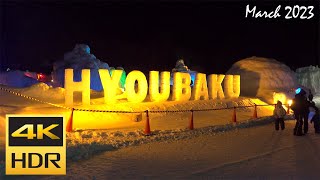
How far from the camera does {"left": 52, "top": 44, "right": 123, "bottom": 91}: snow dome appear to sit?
1438 inches

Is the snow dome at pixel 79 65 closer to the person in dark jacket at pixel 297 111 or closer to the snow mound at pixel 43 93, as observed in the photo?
the snow mound at pixel 43 93

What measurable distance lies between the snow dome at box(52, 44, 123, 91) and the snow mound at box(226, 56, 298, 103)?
12.8 m

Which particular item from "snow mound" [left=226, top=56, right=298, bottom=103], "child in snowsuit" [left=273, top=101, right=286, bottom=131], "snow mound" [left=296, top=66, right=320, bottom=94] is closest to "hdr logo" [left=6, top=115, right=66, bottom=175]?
"child in snowsuit" [left=273, top=101, right=286, bottom=131]

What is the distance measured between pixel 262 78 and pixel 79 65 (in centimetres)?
1714

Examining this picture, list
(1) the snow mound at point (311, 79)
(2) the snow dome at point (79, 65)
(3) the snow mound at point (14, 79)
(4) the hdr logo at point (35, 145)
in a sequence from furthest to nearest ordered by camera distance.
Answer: (1) the snow mound at point (311, 79)
(3) the snow mound at point (14, 79)
(2) the snow dome at point (79, 65)
(4) the hdr logo at point (35, 145)

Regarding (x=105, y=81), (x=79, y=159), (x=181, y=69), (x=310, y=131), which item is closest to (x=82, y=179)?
(x=79, y=159)

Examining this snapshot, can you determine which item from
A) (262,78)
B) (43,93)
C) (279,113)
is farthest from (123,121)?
(262,78)

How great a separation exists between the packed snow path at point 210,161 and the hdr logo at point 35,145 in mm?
389

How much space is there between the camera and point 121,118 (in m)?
19.8

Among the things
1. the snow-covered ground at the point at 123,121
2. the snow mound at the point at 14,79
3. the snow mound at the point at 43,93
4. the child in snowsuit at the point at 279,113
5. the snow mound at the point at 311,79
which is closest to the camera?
the snow-covered ground at the point at 123,121

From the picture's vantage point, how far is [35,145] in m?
8.91

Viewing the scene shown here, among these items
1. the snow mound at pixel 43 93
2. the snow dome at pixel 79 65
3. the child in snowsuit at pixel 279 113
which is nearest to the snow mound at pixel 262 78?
the snow dome at pixel 79 65

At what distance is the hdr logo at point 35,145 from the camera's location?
8.41m

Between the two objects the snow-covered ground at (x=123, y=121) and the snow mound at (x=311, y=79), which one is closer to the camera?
the snow-covered ground at (x=123, y=121)
